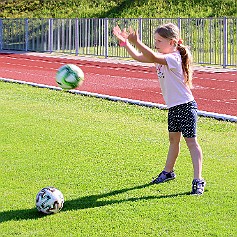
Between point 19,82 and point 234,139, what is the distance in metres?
10.4

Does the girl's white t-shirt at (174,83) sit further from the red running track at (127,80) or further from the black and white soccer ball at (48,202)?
the red running track at (127,80)

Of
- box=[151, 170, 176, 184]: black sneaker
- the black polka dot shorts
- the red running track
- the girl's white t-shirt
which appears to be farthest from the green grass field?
the red running track

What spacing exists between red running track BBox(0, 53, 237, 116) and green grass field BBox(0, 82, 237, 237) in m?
2.54

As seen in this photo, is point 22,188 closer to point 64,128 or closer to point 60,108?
point 64,128

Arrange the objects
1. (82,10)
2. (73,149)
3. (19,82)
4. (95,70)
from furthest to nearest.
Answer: (82,10), (95,70), (19,82), (73,149)

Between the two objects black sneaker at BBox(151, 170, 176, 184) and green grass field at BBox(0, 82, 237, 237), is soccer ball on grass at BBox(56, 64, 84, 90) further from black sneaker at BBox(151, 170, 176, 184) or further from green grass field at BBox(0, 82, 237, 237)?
black sneaker at BBox(151, 170, 176, 184)

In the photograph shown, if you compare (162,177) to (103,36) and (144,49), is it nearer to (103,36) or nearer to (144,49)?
(144,49)

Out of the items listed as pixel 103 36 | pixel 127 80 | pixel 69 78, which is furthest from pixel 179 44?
pixel 103 36

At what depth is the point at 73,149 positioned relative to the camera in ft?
33.0

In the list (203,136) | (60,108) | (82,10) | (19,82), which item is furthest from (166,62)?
(82,10)

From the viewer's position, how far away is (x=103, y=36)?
31.4 m

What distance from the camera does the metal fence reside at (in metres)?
25.8

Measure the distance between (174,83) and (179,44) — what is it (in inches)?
16.7

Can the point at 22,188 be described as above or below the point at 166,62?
below
